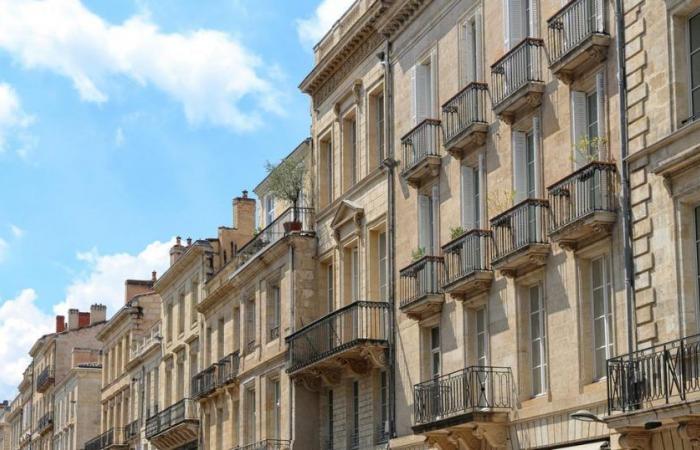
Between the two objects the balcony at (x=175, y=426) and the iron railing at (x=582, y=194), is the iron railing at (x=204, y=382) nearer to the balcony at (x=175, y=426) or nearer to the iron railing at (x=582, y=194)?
the balcony at (x=175, y=426)

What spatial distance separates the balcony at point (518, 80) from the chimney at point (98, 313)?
223ft

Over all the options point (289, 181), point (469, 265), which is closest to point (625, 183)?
point (469, 265)

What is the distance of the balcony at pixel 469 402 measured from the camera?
26469mm

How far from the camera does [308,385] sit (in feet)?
122

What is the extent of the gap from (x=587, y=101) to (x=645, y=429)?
20.1 feet

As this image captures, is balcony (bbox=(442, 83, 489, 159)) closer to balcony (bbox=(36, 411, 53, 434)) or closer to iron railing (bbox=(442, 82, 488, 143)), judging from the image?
iron railing (bbox=(442, 82, 488, 143))

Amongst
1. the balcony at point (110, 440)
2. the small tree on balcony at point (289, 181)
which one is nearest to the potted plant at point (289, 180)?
the small tree on balcony at point (289, 181)

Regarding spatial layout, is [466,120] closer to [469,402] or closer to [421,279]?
[421,279]

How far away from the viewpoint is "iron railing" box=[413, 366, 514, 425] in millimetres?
26562

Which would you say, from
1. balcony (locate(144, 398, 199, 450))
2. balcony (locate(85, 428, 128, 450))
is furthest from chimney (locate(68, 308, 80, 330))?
balcony (locate(144, 398, 199, 450))

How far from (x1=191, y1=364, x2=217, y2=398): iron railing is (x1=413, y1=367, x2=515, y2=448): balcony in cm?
1813

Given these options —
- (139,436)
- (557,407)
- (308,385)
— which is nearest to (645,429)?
(557,407)

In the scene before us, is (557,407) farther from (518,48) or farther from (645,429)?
(518,48)

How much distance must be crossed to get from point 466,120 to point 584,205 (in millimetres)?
5596
